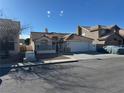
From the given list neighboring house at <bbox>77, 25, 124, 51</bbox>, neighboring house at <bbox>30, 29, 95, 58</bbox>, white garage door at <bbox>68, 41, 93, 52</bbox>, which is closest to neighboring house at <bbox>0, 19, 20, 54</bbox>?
neighboring house at <bbox>30, 29, 95, 58</bbox>

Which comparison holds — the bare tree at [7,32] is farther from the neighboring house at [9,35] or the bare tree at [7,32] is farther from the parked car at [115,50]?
the parked car at [115,50]

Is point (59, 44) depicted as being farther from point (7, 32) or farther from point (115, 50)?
point (7, 32)

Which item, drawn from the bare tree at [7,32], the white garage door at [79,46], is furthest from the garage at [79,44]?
the bare tree at [7,32]

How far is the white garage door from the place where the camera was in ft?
117

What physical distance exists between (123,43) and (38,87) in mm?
38127

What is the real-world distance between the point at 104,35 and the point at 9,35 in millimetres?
26772

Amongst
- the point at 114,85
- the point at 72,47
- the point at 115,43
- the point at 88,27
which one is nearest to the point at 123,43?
the point at 115,43

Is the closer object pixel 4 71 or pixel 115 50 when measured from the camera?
pixel 4 71

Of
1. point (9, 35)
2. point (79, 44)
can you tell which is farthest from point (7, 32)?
point (79, 44)

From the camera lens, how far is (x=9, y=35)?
24.0 metres

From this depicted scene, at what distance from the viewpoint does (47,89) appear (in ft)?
26.0

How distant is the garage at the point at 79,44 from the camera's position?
35.7 m

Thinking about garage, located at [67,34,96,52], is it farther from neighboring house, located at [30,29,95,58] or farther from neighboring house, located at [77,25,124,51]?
neighboring house, located at [77,25,124,51]

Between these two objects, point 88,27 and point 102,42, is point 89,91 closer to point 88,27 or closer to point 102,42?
point 102,42
